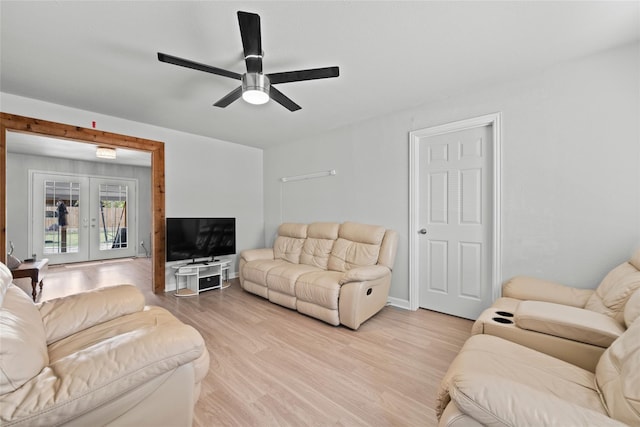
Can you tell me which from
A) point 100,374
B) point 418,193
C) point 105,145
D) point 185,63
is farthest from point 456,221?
point 105,145

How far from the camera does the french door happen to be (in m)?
5.86

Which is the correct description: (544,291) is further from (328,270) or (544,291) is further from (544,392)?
(328,270)

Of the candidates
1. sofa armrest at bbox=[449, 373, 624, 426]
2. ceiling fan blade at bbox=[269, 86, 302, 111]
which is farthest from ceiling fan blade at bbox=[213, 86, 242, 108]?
sofa armrest at bbox=[449, 373, 624, 426]

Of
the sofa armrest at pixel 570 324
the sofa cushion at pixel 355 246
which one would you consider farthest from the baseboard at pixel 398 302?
the sofa armrest at pixel 570 324

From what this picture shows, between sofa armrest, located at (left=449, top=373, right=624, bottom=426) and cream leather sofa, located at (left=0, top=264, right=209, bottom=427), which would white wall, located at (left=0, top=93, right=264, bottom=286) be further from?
sofa armrest, located at (left=449, top=373, right=624, bottom=426)

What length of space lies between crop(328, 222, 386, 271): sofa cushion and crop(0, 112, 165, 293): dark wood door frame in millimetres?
2636

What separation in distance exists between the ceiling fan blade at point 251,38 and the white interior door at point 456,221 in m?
2.09

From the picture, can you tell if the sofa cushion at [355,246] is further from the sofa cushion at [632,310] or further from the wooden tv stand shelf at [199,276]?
the sofa cushion at [632,310]

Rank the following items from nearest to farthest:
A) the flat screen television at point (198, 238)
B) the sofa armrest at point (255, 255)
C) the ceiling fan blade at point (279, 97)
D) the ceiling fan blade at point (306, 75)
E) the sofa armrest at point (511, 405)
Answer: the sofa armrest at point (511, 405)
the ceiling fan blade at point (306, 75)
the ceiling fan blade at point (279, 97)
the flat screen television at point (198, 238)
the sofa armrest at point (255, 255)

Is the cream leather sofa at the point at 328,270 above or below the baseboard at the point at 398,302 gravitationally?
above

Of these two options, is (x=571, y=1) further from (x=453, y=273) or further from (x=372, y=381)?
(x=372, y=381)

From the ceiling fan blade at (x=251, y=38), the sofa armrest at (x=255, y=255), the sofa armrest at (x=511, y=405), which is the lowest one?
the sofa armrest at (x=255, y=255)

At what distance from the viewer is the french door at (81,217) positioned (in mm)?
5863

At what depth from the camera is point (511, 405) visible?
783mm
